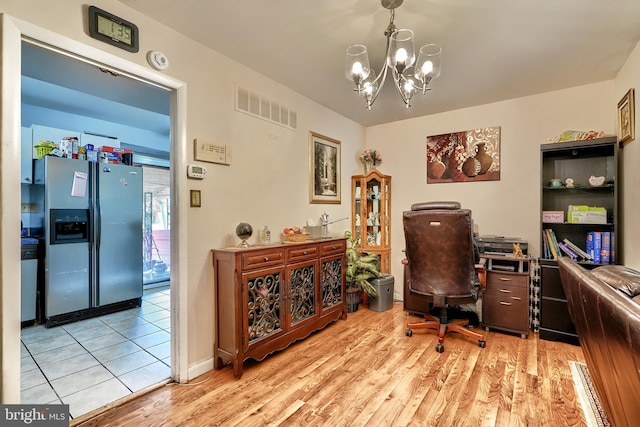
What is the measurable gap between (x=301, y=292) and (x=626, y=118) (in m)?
3.19

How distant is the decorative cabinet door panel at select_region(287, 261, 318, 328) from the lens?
261cm

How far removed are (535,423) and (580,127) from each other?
2.92m

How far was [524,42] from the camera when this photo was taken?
7.26 feet

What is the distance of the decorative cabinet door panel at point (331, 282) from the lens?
9.89 ft

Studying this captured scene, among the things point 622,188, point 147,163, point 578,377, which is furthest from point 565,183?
point 147,163

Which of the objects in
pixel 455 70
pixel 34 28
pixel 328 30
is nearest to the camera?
pixel 34 28

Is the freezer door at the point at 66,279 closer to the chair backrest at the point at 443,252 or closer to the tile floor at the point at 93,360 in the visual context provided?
the tile floor at the point at 93,360

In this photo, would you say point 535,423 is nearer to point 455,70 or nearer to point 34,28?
point 455,70

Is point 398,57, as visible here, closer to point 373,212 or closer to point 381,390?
point 381,390

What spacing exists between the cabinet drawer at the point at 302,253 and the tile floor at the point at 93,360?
4.27 ft

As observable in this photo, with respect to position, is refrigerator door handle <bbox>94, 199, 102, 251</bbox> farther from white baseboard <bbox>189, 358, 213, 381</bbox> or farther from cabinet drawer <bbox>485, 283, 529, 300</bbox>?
cabinet drawer <bbox>485, 283, 529, 300</bbox>

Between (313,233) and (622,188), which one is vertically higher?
(622,188)

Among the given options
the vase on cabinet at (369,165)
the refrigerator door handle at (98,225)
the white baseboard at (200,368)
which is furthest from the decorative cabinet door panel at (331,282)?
the refrigerator door handle at (98,225)

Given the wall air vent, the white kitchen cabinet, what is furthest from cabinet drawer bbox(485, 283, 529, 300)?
the white kitchen cabinet
